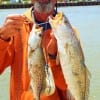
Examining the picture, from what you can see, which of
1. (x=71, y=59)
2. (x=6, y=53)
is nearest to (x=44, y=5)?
(x=6, y=53)

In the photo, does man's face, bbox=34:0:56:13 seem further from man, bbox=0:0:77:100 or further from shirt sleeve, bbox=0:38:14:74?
shirt sleeve, bbox=0:38:14:74

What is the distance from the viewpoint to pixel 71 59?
2.48 metres

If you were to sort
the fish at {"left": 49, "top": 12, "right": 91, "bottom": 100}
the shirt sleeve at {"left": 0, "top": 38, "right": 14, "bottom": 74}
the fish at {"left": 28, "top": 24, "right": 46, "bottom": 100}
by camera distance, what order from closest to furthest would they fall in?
the fish at {"left": 49, "top": 12, "right": 91, "bottom": 100} < the fish at {"left": 28, "top": 24, "right": 46, "bottom": 100} < the shirt sleeve at {"left": 0, "top": 38, "right": 14, "bottom": 74}

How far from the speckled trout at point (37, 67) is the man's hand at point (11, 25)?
239 mm

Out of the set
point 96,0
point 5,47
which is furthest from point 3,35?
point 96,0

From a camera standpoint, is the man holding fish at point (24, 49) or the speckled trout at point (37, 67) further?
the man holding fish at point (24, 49)

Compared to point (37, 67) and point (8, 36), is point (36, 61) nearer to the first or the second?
point (37, 67)

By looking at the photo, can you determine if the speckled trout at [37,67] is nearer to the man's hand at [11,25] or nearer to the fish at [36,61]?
the fish at [36,61]

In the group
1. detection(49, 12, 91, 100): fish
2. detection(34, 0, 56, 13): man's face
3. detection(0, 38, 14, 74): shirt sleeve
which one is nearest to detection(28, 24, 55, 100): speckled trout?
detection(49, 12, 91, 100): fish

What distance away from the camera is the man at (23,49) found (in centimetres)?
288

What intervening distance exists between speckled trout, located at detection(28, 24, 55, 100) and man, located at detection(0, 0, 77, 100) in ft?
0.46

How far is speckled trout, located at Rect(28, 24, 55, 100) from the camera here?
8.46 ft

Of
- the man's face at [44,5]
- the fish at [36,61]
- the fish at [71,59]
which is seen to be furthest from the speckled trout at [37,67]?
the man's face at [44,5]

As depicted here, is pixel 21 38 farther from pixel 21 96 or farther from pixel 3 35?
pixel 21 96
